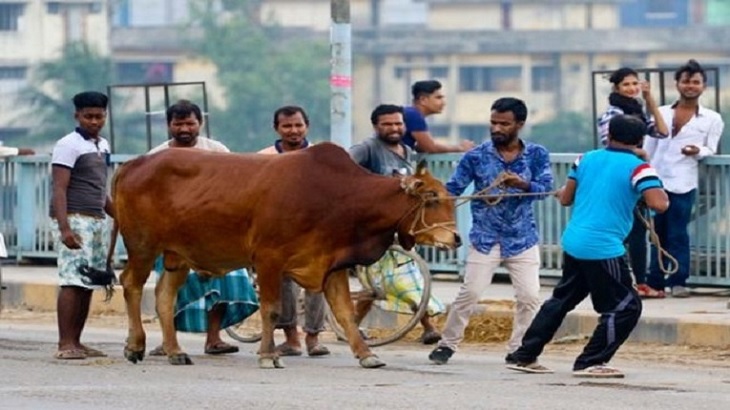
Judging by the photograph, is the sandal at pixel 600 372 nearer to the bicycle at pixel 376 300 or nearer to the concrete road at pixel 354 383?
the concrete road at pixel 354 383

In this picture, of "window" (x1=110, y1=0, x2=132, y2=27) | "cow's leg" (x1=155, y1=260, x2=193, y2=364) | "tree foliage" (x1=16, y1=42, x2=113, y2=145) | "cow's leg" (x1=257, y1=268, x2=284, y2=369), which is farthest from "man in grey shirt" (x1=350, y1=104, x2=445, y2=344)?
"window" (x1=110, y1=0, x2=132, y2=27)

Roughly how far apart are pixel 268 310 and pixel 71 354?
145 cm

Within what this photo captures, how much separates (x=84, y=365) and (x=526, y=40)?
8353 centimetres

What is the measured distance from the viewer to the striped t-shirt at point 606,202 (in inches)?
567

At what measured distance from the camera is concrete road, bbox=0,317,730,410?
1294 centimetres

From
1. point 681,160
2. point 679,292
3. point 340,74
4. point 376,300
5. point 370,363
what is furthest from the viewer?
point 340,74

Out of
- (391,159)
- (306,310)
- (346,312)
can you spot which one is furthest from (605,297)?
(306,310)

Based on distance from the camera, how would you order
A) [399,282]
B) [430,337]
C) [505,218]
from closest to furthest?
[505,218] → [399,282] → [430,337]

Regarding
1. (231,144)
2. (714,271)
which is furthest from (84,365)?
(231,144)

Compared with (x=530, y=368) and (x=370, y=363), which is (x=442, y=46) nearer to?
(x=370, y=363)

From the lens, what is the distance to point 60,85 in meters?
93.1

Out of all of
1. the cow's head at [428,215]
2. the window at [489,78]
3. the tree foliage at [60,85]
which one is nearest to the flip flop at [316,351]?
the cow's head at [428,215]

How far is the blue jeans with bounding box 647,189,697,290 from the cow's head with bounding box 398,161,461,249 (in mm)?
4011

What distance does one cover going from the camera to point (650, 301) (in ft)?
61.9
